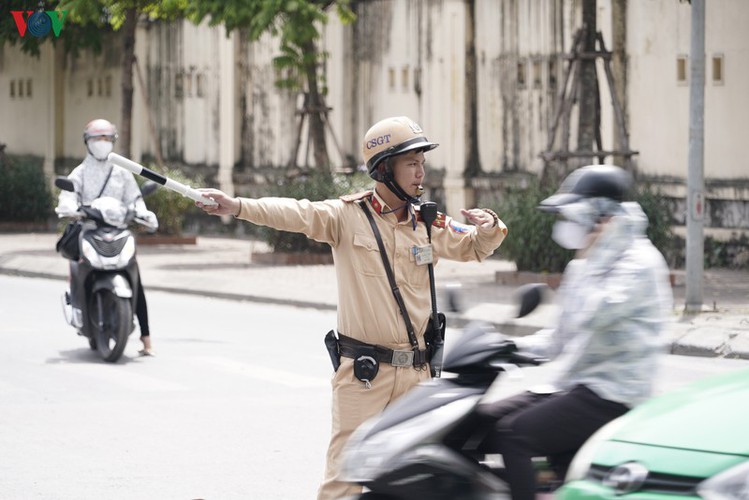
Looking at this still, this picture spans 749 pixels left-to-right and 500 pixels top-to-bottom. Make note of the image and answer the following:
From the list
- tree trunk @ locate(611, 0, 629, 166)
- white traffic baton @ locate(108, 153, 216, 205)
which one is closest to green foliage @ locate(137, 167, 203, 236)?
tree trunk @ locate(611, 0, 629, 166)

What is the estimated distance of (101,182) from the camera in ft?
40.6

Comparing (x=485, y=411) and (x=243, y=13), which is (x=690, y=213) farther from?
(x=485, y=411)

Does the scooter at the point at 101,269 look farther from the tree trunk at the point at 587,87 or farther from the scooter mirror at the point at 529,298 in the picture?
the tree trunk at the point at 587,87

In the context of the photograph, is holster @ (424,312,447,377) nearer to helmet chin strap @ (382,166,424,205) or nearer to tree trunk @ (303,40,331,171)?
helmet chin strap @ (382,166,424,205)

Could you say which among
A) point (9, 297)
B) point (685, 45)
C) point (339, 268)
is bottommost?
point (9, 297)

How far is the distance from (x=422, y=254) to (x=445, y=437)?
960 mm

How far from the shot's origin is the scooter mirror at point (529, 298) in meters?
5.13

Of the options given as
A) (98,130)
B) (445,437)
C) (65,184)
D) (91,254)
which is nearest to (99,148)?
(98,130)

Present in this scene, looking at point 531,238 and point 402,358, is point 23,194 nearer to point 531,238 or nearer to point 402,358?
point 531,238

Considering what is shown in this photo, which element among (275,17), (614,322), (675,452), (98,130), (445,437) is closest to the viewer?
(675,452)

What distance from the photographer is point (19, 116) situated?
36.7 meters

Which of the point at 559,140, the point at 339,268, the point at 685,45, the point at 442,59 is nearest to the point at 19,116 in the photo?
the point at 442,59

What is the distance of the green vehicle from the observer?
424cm

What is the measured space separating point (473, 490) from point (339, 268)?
121 centimetres
